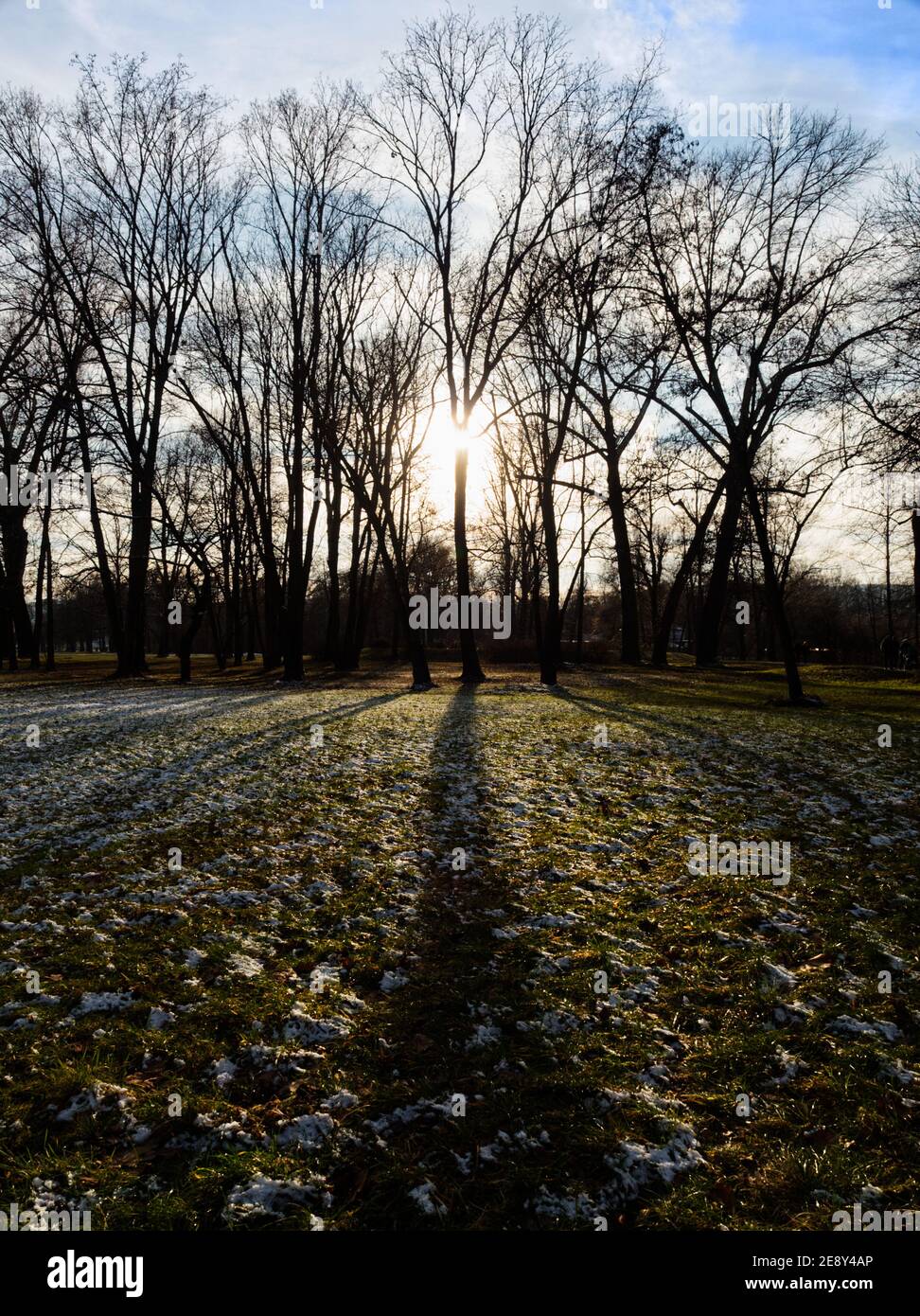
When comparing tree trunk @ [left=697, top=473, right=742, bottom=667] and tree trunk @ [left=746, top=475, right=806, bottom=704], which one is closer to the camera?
tree trunk @ [left=746, top=475, right=806, bottom=704]

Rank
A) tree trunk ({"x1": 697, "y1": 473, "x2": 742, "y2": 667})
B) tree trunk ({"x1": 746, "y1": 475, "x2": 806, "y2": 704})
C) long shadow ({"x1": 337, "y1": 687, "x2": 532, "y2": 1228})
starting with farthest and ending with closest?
tree trunk ({"x1": 697, "y1": 473, "x2": 742, "y2": 667}), tree trunk ({"x1": 746, "y1": 475, "x2": 806, "y2": 704}), long shadow ({"x1": 337, "y1": 687, "x2": 532, "y2": 1228})

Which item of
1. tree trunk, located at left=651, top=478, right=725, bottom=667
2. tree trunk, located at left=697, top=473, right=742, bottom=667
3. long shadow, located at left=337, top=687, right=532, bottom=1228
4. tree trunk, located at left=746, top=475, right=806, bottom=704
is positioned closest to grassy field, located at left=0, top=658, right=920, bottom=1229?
long shadow, located at left=337, top=687, right=532, bottom=1228

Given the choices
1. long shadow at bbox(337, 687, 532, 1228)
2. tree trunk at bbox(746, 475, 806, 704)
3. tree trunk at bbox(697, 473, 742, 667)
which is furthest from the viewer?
tree trunk at bbox(697, 473, 742, 667)

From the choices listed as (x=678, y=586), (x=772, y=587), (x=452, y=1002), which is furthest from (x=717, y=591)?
(x=452, y=1002)

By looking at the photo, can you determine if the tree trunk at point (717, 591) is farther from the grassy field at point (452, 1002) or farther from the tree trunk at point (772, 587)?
the grassy field at point (452, 1002)

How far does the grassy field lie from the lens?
309cm

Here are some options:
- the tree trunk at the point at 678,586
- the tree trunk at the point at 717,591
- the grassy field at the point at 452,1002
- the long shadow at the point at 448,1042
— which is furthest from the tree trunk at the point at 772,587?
the tree trunk at the point at 678,586

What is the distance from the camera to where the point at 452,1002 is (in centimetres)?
450

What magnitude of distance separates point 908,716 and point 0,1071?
1824cm

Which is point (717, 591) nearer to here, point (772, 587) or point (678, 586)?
point (678, 586)

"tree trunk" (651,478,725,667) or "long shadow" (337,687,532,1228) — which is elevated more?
"tree trunk" (651,478,725,667)

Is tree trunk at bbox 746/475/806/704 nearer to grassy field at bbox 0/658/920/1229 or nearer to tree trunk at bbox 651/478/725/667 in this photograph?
grassy field at bbox 0/658/920/1229
